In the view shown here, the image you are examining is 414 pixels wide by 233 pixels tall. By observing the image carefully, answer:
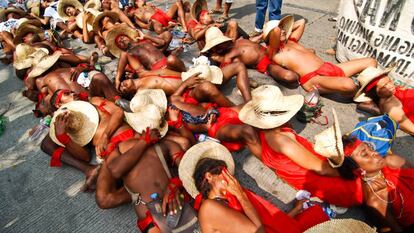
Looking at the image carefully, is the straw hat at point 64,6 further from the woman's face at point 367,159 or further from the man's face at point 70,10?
the woman's face at point 367,159

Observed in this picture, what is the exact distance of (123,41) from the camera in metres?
4.36

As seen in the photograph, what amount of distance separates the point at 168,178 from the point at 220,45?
2161 millimetres

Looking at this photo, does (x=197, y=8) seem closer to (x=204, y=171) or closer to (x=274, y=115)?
(x=274, y=115)

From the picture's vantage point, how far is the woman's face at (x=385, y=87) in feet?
9.76

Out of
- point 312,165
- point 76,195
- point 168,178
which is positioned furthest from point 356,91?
point 76,195

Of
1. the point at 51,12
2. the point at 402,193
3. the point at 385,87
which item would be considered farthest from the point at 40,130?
the point at 51,12

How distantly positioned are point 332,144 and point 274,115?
2.08 ft

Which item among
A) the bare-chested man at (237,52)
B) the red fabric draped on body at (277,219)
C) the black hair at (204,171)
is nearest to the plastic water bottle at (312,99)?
the bare-chested man at (237,52)

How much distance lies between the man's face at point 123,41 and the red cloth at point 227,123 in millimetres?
2283

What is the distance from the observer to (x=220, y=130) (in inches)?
109

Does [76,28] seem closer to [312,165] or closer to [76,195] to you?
[76,195]

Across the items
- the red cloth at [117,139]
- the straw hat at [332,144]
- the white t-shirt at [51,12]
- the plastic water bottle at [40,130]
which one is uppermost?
the straw hat at [332,144]

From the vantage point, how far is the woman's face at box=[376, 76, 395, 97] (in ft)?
9.76

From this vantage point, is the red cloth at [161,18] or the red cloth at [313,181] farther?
the red cloth at [161,18]
